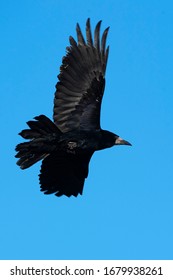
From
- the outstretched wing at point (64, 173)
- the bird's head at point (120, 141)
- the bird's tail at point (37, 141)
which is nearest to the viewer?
the bird's tail at point (37, 141)

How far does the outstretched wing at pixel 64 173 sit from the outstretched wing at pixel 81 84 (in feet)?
1.73

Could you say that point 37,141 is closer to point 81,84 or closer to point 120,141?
point 81,84

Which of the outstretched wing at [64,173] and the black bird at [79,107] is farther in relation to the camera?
the outstretched wing at [64,173]

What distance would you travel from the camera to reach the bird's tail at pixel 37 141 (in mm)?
13258

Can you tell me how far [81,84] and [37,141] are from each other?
1.38 metres

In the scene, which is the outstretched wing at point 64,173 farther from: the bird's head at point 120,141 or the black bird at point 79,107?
the bird's head at point 120,141

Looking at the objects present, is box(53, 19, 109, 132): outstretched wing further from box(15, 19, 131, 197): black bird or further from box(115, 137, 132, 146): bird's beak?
box(115, 137, 132, 146): bird's beak

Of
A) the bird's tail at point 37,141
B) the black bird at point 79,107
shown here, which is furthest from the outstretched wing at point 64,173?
the bird's tail at point 37,141

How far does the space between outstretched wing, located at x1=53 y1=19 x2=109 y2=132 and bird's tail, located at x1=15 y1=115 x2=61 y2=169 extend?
1.97 ft

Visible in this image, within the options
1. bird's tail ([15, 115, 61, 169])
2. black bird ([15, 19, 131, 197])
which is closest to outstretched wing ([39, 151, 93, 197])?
black bird ([15, 19, 131, 197])
